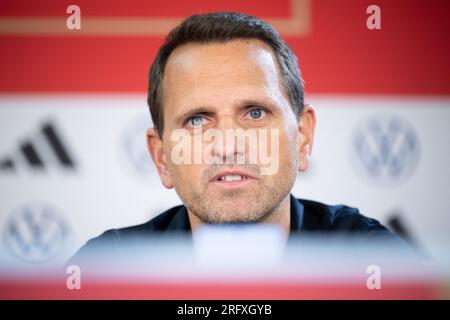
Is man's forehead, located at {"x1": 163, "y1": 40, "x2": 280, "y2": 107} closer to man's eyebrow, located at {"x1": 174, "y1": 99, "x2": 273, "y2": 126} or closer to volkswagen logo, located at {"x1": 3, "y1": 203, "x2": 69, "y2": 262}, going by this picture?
man's eyebrow, located at {"x1": 174, "y1": 99, "x2": 273, "y2": 126}

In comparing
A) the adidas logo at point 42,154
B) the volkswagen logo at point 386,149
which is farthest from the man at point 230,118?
the adidas logo at point 42,154

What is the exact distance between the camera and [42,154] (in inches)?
76.3

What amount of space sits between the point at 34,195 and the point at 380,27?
47.2 inches

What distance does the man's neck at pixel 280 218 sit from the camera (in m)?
1.72

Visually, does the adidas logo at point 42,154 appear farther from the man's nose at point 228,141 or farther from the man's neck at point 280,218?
the man's nose at point 228,141

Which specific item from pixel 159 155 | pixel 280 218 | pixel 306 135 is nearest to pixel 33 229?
pixel 159 155

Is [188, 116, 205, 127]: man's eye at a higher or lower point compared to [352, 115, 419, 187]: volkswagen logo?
higher

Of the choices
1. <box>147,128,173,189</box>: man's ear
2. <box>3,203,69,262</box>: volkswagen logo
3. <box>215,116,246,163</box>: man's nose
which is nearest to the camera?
<box>215,116,246,163</box>: man's nose

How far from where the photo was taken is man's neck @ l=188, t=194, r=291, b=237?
172 centimetres

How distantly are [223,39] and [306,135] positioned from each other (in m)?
0.37

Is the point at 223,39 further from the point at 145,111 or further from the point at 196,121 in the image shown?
the point at 145,111

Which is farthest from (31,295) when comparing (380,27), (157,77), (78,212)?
(380,27)

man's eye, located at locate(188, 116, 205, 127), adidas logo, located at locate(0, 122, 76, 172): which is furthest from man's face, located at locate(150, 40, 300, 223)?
adidas logo, located at locate(0, 122, 76, 172)

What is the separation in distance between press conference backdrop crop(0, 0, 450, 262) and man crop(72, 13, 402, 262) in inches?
7.8
